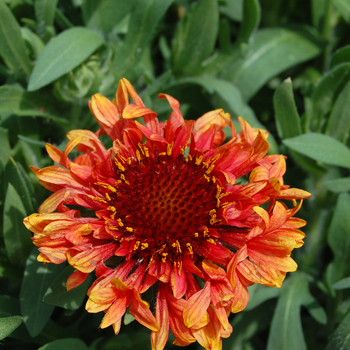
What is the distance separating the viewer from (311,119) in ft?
6.40

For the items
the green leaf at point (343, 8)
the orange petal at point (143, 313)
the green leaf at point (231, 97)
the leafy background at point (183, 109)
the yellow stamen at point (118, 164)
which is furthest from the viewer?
the green leaf at point (343, 8)

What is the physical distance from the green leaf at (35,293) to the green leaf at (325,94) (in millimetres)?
1419

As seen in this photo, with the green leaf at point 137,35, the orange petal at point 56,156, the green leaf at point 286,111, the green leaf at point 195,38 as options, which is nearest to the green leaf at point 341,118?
the green leaf at point 286,111

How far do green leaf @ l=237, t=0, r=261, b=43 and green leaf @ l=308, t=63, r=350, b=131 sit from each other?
493 millimetres

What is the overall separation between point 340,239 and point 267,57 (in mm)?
1114

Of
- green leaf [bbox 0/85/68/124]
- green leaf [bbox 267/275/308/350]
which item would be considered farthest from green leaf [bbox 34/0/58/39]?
green leaf [bbox 267/275/308/350]

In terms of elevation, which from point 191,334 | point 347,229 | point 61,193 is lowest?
point 347,229

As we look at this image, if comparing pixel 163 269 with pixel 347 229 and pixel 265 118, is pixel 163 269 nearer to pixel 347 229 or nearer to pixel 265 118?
pixel 347 229

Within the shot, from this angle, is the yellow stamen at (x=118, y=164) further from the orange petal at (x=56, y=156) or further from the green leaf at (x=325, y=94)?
the green leaf at (x=325, y=94)

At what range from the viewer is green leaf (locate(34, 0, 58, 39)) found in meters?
1.78

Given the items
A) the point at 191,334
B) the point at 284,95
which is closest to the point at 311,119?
the point at 284,95

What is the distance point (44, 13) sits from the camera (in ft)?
5.96

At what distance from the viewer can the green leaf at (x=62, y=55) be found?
157 centimetres

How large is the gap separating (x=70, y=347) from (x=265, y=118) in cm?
172
